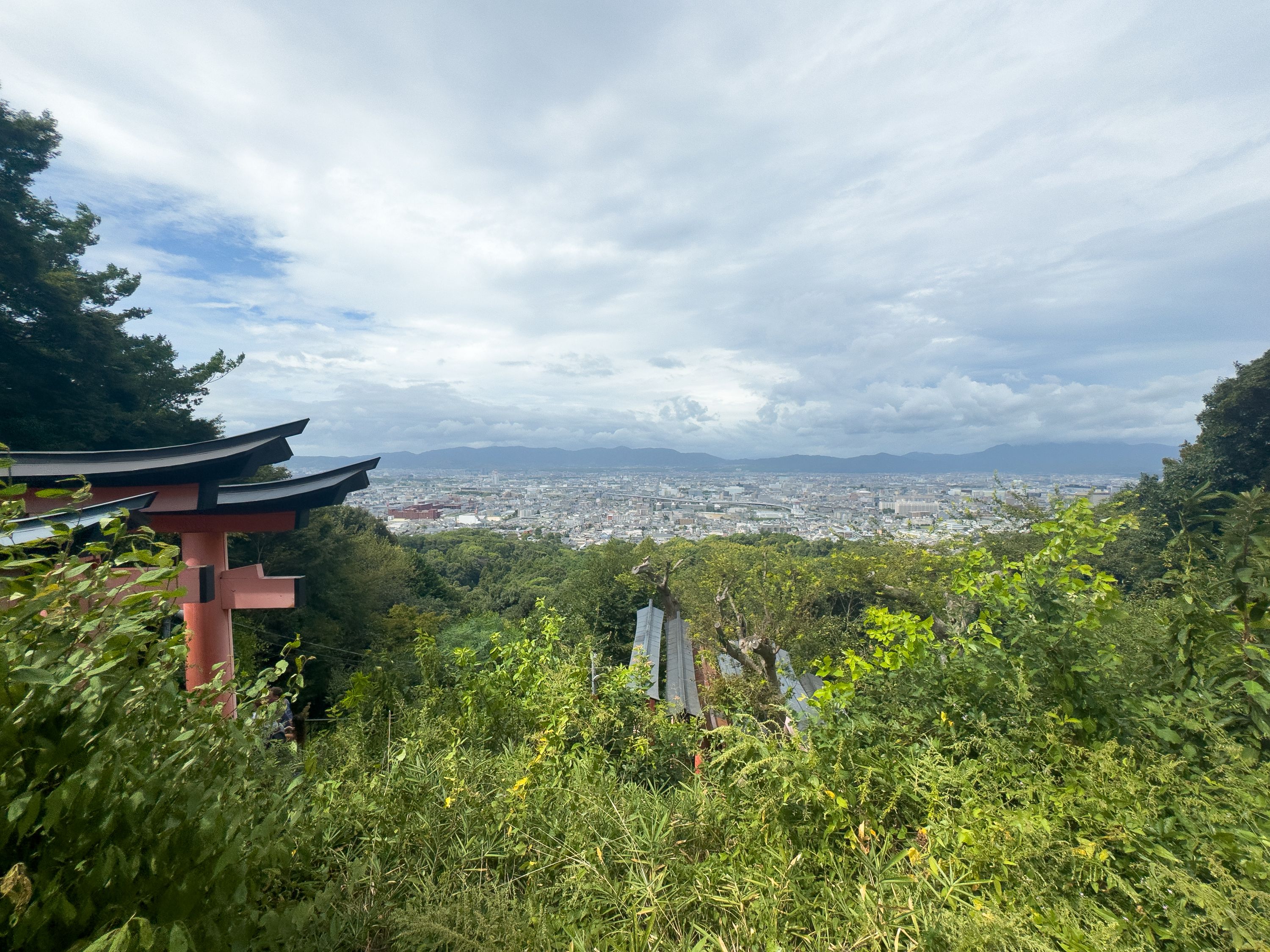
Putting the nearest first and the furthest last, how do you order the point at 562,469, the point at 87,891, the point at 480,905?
1. the point at 87,891
2. the point at 480,905
3. the point at 562,469

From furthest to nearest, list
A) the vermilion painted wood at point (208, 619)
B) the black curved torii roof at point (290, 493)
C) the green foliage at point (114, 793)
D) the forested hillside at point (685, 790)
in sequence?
the black curved torii roof at point (290, 493), the vermilion painted wood at point (208, 619), the forested hillside at point (685, 790), the green foliage at point (114, 793)

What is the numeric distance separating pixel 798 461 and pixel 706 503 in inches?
1777

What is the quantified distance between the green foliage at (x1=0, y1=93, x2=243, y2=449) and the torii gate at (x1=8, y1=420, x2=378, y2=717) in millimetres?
8568

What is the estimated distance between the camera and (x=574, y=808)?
6.24 feet

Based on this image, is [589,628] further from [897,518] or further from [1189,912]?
[1189,912]

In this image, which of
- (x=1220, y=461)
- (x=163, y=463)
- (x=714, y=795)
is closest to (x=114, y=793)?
(x=714, y=795)

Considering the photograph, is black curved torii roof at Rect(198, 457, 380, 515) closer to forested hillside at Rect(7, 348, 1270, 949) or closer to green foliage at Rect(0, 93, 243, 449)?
forested hillside at Rect(7, 348, 1270, 949)

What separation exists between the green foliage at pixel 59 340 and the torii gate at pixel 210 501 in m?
8.57

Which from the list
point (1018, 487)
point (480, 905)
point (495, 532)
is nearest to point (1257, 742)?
point (480, 905)

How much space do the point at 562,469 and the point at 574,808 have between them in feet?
270

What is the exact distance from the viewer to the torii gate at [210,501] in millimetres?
3629

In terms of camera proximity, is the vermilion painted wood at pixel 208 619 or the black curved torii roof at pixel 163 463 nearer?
the black curved torii roof at pixel 163 463

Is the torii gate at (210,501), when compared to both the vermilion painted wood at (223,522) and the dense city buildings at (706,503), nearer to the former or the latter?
the vermilion painted wood at (223,522)

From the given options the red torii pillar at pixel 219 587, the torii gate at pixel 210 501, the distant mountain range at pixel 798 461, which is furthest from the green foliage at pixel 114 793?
the distant mountain range at pixel 798 461
